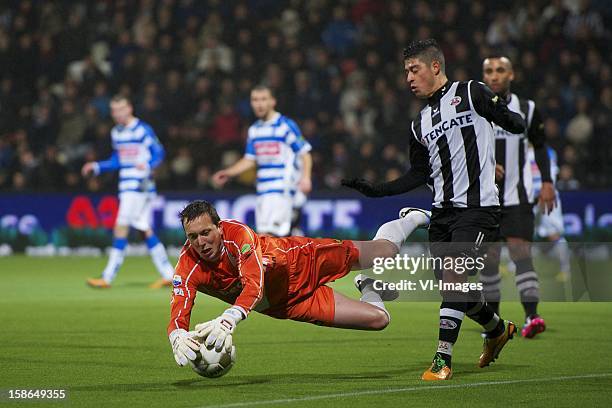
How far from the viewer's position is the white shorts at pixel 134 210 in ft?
45.8

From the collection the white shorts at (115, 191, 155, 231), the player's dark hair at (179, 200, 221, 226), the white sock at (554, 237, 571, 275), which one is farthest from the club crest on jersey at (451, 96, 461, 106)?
the white shorts at (115, 191, 155, 231)

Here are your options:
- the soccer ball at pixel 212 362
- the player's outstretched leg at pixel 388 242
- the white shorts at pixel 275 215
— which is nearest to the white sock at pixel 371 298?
the player's outstretched leg at pixel 388 242

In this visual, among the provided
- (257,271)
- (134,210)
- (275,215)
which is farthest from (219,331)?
(134,210)

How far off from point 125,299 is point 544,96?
8250 millimetres

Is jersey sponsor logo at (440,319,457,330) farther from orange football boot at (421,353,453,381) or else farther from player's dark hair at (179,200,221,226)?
player's dark hair at (179,200,221,226)

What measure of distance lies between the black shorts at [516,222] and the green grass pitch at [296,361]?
0.86 m

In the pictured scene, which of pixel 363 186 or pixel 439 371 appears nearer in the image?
pixel 439 371

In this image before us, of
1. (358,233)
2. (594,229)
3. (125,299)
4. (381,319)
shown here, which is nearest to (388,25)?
(358,233)

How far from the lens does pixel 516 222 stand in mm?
9484

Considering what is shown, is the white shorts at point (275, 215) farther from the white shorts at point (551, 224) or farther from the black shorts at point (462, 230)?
the black shorts at point (462, 230)

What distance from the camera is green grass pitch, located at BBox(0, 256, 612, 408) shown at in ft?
21.1

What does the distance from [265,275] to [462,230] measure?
1238 millimetres

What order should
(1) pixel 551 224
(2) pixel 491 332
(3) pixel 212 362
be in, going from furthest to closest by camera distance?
1. (1) pixel 551 224
2. (2) pixel 491 332
3. (3) pixel 212 362

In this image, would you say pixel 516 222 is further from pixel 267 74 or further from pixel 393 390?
pixel 267 74
